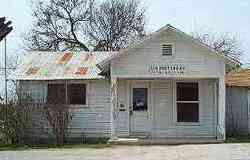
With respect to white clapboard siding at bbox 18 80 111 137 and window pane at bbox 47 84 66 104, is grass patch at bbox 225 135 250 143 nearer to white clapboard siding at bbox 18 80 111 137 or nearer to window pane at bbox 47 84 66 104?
white clapboard siding at bbox 18 80 111 137

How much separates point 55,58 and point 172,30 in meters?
6.99

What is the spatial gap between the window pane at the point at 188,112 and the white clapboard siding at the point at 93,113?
3283 millimetres

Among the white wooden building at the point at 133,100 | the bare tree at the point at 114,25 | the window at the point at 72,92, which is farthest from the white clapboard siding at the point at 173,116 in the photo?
the bare tree at the point at 114,25

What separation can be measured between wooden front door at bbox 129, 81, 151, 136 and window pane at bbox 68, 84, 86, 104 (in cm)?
221

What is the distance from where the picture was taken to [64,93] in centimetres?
2492

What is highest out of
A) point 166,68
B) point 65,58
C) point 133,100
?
point 65,58

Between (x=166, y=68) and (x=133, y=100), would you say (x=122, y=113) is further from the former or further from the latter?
(x=166, y=68)

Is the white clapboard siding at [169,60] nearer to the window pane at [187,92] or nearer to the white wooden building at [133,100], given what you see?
the white wooden building at [133,100]

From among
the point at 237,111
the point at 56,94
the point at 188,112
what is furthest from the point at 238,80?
the point at 56,94

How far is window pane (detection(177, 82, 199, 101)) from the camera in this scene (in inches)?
980

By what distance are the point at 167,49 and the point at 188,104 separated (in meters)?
2.94

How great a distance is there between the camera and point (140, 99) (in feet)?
82.0

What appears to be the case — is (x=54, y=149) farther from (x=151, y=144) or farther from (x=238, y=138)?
(x=238, y=138)

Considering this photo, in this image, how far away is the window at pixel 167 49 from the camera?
23.5 metres
